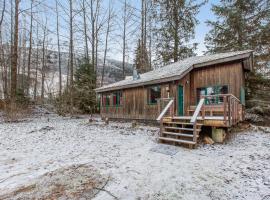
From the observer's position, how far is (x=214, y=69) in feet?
31.5

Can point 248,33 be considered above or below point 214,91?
above

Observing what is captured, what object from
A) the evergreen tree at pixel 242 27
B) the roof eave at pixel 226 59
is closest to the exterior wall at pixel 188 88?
the roof eave at pixel 226 59

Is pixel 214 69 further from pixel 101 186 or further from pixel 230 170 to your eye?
pixel 101 186

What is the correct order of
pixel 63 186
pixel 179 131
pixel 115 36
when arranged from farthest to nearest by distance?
pixel 115 36 → pixel 179 131 → pixel 63 186

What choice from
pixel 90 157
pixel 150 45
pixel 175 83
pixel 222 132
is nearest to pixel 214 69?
pixel 175 83

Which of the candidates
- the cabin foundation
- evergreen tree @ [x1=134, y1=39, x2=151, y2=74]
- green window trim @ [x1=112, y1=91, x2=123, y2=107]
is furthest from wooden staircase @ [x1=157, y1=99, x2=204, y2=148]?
evergreen tree @ [x1=134, y1=39, x2=151, y2=74]

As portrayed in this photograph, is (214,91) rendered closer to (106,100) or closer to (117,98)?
(117,98)

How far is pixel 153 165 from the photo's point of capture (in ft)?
13.8

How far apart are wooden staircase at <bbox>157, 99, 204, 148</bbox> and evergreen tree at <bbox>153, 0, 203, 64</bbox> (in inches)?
479

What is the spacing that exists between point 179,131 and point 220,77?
495 cm

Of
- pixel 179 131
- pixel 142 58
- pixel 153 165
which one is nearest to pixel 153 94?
pixel 179 131

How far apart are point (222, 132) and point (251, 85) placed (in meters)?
8.54

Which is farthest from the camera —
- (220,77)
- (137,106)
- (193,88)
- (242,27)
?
(242,27)

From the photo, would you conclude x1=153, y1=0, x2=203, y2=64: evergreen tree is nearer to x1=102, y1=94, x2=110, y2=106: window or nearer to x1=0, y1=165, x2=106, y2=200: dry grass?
x1=102, y1=94, x2=110, y2=106: window
